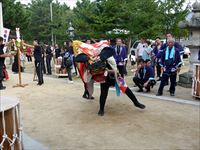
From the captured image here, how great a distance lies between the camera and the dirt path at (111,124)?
512 cm

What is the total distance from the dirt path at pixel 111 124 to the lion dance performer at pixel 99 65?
0.52 meters

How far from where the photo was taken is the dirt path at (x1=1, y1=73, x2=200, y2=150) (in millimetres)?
5121

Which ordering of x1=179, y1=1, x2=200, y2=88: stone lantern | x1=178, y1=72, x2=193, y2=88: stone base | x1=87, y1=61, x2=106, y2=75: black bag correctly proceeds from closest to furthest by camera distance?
x1=87, y1=61, x2=106, y2=75: black bag → x1=179, y1=1, x2=200, y2=88: stone lantern → x1=178, y1=72, x2=193, y2=88: stone base

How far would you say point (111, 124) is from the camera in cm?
617

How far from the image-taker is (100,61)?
644cm

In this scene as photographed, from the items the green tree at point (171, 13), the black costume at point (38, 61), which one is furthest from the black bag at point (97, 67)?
the green tree at point (171, 13)

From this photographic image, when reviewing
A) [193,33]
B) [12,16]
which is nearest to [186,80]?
[193,33]

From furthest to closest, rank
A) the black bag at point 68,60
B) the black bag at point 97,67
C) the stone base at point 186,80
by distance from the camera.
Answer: the black bag at point 68,60 → the stone base at point 186,80 → the black bag at point 97,67

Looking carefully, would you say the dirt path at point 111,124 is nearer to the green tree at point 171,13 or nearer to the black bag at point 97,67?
the black bag at point 97,67

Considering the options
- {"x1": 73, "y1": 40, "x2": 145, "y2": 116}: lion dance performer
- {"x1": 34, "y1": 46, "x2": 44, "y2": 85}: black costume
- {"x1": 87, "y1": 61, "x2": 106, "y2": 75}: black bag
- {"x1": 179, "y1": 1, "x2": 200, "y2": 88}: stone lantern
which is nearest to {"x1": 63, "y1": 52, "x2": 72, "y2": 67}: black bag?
{"x1": 34, "y1": 46, "x2": 44, "y2": 85}: black costume

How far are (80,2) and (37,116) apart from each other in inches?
1508

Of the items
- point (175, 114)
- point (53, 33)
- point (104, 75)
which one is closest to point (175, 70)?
point (175, 114)

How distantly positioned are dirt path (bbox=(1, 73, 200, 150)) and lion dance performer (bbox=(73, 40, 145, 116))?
0.52m

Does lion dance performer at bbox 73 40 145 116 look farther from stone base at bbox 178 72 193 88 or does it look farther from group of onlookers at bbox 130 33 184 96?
stone base at bbox 178 72 193 88
